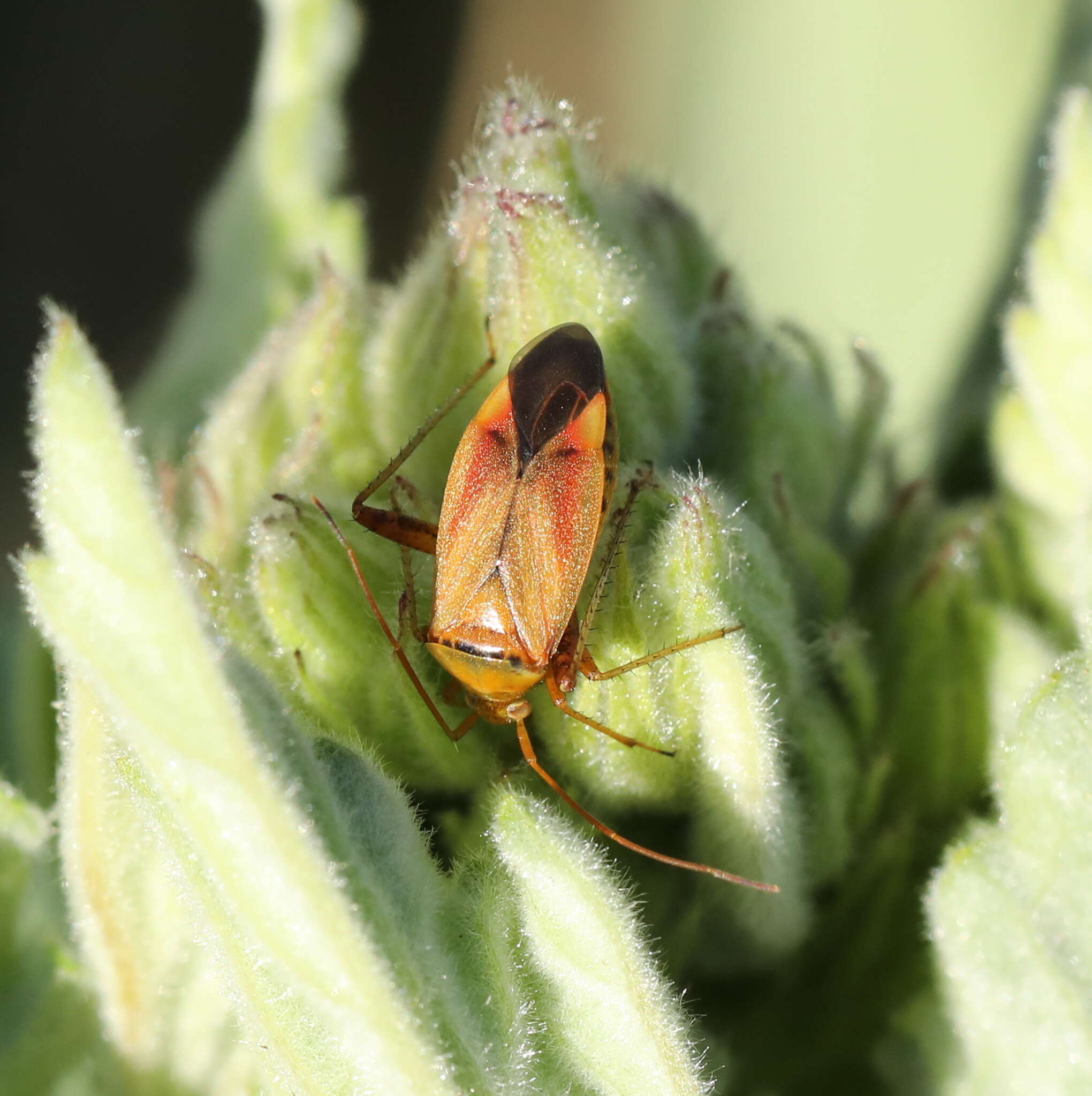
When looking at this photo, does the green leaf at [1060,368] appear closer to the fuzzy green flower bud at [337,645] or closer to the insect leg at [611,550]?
the insect leg at [611,550]

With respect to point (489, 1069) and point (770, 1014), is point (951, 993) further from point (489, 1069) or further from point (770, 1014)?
point (489, 1069)

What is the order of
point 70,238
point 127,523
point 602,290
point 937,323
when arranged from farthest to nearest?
point 70,238 < point 937,323 < point 602,290 < point 127,523

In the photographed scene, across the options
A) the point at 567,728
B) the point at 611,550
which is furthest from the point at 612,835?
the point at 611,550

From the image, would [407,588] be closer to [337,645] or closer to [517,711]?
[337,645]

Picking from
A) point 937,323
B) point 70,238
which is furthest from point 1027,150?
point 70,238

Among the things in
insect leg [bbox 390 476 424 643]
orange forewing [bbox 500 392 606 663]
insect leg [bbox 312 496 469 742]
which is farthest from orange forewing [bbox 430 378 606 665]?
insect leg [bbox 312 496 469 742]

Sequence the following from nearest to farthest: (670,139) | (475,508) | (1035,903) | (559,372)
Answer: (1035,903), (559,372), (475,508), (670,139)

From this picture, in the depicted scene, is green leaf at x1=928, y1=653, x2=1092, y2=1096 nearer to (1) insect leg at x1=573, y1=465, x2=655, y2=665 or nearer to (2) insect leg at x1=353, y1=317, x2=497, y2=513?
(1) insect leg at x1=573, y1=465, x2=655, y2=665
